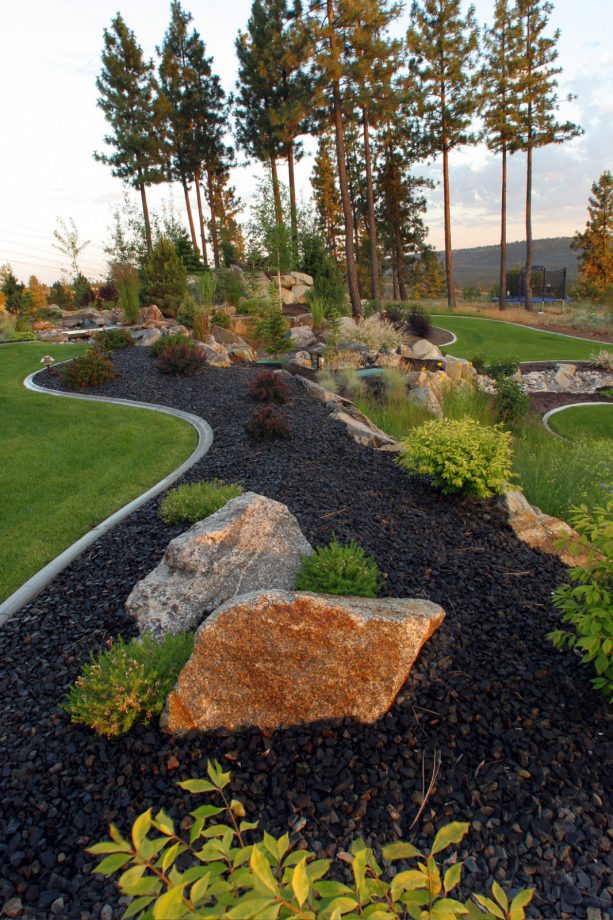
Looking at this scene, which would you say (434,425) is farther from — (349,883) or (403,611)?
→ (349,883)

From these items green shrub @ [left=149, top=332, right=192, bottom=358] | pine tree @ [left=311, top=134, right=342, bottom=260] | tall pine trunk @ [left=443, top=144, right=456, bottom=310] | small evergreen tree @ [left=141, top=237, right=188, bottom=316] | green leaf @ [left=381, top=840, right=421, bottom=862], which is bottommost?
green leaf @ [left=381, top=840, right=421, bottom=862]

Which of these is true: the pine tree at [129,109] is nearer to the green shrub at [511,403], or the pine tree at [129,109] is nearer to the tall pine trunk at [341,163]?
the tall pine trunk at [341,163]

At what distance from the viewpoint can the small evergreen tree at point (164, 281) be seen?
18188mm

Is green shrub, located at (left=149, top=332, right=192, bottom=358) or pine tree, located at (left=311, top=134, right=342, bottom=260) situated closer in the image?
green shrub, located at (left=149, top=332, right=192, bottom=358)

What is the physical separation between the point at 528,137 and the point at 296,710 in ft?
100

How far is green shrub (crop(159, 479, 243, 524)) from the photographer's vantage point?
467cm

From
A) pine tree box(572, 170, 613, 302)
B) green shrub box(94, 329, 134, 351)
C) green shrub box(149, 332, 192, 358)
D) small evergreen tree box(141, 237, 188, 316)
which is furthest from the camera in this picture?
pine tree box(572, 170, 613, 302)

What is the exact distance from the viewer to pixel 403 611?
2.84m

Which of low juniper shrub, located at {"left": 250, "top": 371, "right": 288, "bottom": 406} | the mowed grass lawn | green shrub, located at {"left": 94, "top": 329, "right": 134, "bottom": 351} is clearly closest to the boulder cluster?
the mowed grass lawn

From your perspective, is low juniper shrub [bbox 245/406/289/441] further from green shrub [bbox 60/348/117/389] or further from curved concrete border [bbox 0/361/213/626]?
green shrub [bbox 60/348/117/389]

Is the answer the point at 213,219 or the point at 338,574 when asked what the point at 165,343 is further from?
the point at 213,219

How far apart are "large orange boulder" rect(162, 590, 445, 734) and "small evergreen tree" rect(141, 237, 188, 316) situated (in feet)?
55.4

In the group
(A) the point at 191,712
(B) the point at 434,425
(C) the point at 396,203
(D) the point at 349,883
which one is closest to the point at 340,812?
(D) the point at 349,883

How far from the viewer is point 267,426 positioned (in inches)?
264
